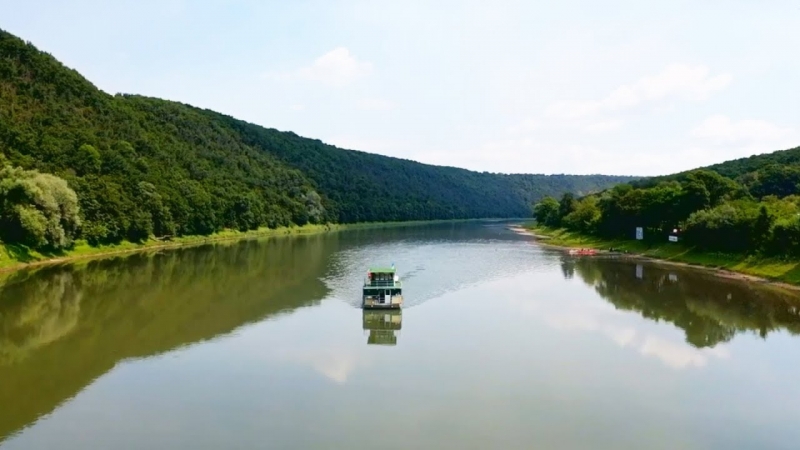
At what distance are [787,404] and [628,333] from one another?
12.9 m

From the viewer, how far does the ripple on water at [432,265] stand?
53500 millimetres

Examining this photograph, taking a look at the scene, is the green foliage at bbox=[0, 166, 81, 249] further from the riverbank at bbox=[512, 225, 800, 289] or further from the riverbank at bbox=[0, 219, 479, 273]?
the riverbank at bbox=[512, 225, 800, 289]

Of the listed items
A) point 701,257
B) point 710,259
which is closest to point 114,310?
point 710,259

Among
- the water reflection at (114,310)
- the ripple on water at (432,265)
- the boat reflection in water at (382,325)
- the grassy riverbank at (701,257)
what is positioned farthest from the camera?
the grassy riverbank at (701,257)

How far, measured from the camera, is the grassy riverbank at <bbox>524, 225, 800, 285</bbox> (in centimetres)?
5753

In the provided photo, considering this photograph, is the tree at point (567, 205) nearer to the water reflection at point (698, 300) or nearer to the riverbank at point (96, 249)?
the riverbank at point (96, 249)

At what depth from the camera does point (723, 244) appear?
227ft

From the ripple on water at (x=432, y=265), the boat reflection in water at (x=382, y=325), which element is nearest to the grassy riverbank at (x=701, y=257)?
the ripple on water at (x=432, y=265)

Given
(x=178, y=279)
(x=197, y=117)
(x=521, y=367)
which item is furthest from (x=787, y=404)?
(x=197, y=117)

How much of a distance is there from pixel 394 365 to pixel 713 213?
54420 millimetres

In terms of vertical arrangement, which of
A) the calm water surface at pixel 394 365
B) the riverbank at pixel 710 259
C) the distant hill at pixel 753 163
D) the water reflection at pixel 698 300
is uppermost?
the distant hill at pixel 753 163

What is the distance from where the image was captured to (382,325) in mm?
38781

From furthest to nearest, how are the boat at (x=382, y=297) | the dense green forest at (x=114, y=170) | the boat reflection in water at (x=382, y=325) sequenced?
the dense green forest at (x=114, y=170)
the boat at (x=382, y=297)
the boat reflection in water at (x=382, y=325)

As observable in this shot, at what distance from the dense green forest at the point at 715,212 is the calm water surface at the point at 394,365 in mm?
10259
